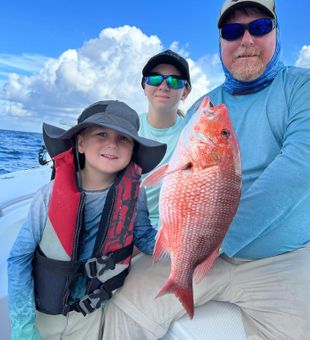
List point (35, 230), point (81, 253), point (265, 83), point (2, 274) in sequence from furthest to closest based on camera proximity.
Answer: point (2, 274) < point (265, 83) < point (81, 253) < point (35, 230)

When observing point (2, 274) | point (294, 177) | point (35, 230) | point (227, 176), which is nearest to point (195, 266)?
point (227, 176)

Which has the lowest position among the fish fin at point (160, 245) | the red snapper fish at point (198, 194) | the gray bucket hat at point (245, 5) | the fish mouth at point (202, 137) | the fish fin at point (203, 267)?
the fish fin at point (203, 267)

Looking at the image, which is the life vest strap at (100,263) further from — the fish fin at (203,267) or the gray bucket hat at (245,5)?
the gray bucket hat at (245,5)

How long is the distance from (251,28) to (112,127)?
1.28m

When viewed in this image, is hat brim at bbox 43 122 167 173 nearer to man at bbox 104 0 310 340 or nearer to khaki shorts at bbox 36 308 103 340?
man at bbox 104 0 310 340

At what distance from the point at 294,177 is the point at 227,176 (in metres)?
0.43

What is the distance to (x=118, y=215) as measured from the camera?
224 cm

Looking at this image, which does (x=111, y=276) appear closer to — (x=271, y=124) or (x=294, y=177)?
(x=294, y=177)

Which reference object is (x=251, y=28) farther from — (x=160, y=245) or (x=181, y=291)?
(x=181, y=291)

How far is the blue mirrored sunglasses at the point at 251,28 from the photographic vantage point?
→ 2.36m

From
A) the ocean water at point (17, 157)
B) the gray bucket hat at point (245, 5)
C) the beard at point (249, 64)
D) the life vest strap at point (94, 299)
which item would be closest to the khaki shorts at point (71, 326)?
the life vest strap at point (94, 299)

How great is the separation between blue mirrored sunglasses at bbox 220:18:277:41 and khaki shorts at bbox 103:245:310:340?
1578 mm

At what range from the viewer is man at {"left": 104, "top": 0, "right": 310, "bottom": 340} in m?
1.74

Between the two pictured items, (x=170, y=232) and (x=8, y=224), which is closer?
(x=170, y=232)
